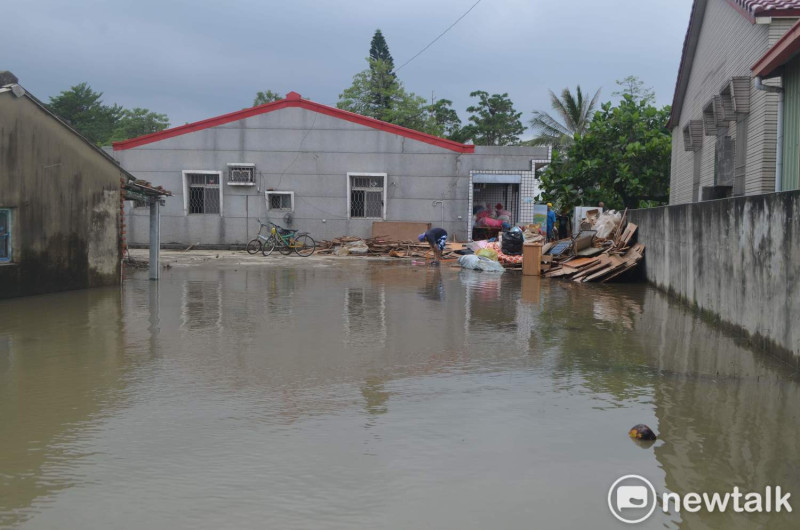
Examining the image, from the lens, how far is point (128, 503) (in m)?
3.91

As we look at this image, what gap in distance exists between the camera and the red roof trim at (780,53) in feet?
32.7

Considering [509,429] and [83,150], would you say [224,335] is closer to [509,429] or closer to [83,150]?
[509,429]

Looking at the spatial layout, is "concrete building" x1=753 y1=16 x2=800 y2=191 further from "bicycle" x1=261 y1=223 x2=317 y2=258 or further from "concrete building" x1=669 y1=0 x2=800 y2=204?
"bicycle" x1=261 y1=223 x2=317 y2=258

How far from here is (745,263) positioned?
9062 millimetres

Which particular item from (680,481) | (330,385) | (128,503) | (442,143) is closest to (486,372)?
(330,385)

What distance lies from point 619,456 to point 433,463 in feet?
3.96

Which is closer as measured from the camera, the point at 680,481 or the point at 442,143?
the point at 680,481

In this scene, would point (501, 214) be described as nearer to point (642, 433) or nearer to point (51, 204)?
point (51, 204)

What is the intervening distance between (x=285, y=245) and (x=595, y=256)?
11056 millimetres

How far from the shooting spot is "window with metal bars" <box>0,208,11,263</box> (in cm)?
1229

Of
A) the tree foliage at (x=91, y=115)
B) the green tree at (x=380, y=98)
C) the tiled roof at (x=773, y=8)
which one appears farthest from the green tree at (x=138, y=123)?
the tiled roof at (x=773, y=8)

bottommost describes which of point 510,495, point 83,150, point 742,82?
point 510,495

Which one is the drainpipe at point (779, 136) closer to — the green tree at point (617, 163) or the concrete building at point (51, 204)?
the concrete building at point (51, 204)

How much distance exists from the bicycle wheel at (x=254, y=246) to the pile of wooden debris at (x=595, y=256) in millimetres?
9979
